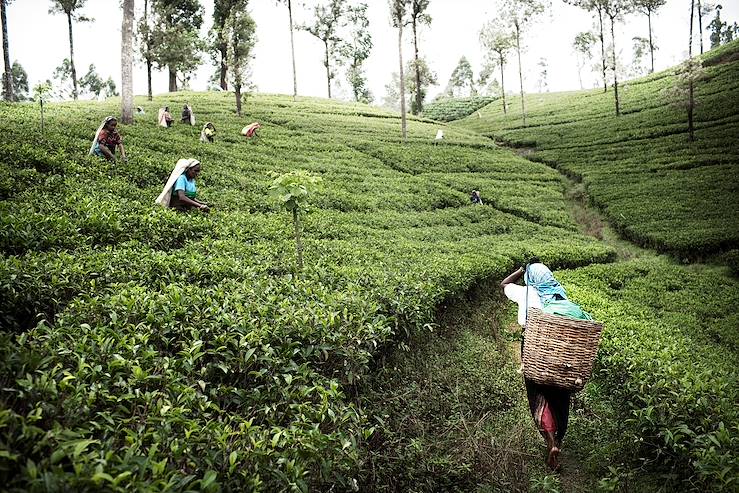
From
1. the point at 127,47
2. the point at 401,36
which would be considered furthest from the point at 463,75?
the point at 127,47

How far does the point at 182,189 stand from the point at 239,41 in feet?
62.7

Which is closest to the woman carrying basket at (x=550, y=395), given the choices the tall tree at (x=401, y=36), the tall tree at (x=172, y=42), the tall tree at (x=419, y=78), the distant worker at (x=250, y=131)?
the distant worker at (x=250, y=131)

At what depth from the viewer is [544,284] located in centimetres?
541

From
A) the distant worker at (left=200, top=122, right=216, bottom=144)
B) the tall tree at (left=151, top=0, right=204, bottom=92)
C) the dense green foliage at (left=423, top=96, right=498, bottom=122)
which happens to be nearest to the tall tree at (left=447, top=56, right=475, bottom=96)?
the dense green foliage at (left=423, top=96, right=498, bottom=122)

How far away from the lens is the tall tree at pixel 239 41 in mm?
25094

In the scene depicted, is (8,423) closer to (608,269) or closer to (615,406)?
(615,406)

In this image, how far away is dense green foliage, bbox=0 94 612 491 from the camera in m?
2.71

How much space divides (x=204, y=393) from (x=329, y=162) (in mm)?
16854

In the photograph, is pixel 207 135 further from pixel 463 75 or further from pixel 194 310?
pixel 463 75

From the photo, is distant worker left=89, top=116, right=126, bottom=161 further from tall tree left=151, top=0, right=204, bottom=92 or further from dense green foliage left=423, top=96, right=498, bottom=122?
dense green foliage left=423, top=96, right=498, bottom=122

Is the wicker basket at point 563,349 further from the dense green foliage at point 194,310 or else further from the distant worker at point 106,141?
the distant worker at point 106,141

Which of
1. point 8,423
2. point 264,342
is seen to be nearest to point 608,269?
point 264,342

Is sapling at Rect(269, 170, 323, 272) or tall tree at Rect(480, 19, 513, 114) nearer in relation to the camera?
sapling at Rect(269, 170, 323, 272)

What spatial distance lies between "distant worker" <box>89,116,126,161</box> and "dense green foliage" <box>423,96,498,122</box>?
47644 millimetres
